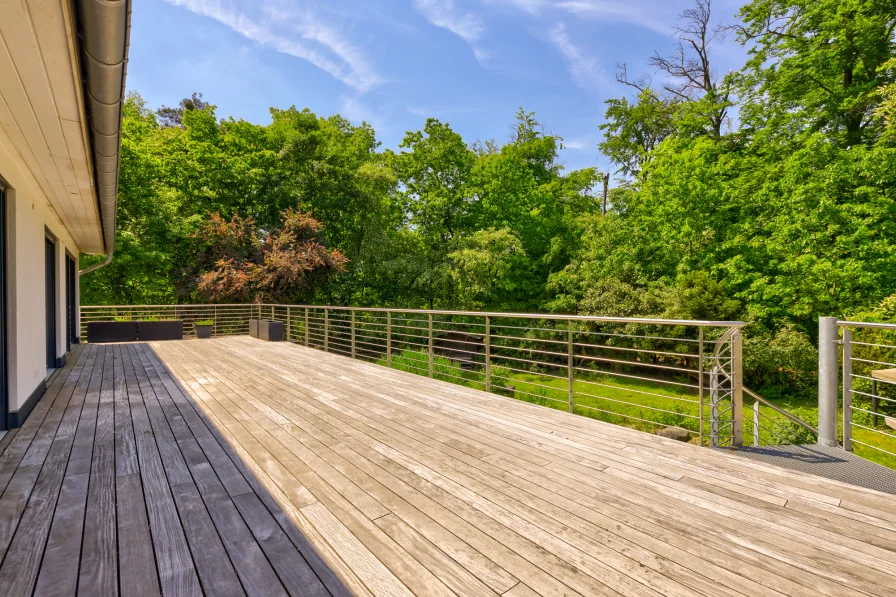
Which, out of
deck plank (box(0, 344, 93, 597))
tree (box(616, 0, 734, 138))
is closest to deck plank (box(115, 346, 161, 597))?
deck plank (box(0, 344, 93, 597))

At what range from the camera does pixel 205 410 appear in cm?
351

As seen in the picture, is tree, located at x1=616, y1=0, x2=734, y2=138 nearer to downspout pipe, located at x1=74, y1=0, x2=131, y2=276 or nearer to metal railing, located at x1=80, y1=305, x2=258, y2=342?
metal railing, located at x1=80, y1=305, x2=258, y2=342

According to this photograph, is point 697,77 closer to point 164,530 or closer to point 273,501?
point 273,501

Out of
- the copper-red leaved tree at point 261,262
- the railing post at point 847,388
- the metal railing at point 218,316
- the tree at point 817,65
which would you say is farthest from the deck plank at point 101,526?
the tree at point 817,65

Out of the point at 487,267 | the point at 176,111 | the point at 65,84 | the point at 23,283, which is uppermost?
the point at 176,111

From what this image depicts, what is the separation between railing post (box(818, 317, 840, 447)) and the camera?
2514 millimetres

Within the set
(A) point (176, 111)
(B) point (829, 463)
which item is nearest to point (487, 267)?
(B) point (829, 463)

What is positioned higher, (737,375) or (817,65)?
(817,65)

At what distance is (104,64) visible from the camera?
1789mm

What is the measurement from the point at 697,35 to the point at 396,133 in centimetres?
1146

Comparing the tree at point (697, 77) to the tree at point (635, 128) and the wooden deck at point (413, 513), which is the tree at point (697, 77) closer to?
the tree at point (635, 128)

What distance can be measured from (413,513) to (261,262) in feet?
40.2

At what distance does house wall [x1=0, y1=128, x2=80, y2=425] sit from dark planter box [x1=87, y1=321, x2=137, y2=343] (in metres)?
5.40

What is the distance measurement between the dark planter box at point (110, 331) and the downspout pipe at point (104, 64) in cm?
784
